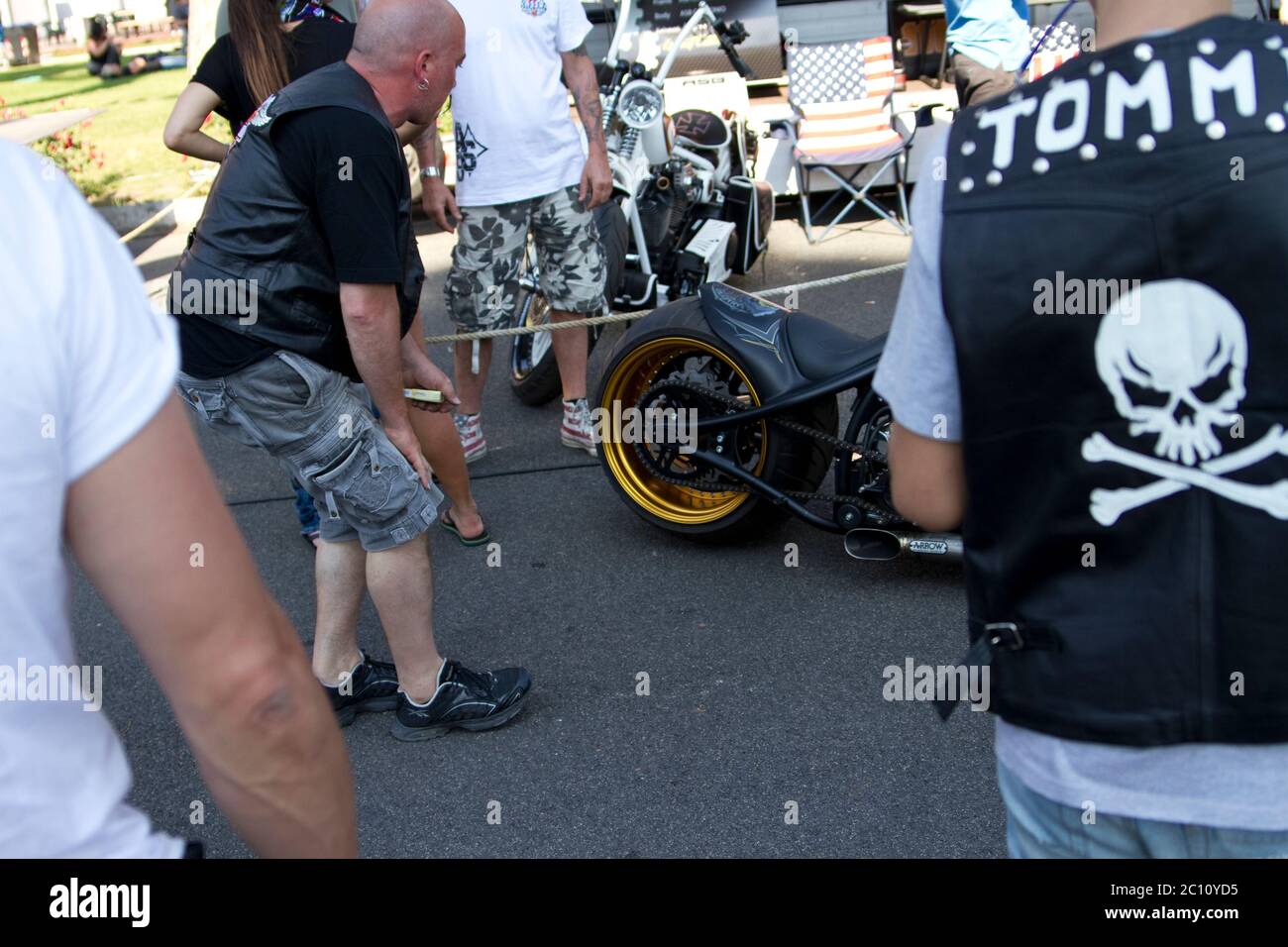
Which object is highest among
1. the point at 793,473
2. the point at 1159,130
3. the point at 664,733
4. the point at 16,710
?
the point at 1159,130

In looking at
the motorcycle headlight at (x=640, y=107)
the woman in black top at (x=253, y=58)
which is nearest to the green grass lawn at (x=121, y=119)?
the motorcycle headlight at (x=640, y=107)

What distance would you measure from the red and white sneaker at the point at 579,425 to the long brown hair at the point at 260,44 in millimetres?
1742

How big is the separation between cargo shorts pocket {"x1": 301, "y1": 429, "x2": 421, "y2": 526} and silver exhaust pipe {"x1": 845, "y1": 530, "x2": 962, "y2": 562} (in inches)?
Result: 51.3

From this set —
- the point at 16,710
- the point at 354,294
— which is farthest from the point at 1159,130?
the point at 354,294

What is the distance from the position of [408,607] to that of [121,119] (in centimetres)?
1512

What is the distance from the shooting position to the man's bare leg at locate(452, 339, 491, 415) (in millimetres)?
5168

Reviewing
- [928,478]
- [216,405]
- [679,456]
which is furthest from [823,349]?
[928,478]

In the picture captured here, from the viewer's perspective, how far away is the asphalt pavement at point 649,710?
3033 mm

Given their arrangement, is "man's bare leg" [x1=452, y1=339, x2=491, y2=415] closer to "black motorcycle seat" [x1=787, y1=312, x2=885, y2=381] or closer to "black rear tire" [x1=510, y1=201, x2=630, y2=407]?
"black rear tire" [x1=510, y1=201, x2=630, y2=407]

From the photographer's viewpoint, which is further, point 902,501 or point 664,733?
point 664,733

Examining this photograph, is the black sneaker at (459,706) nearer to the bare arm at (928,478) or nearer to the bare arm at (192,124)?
the bare arm at (192,124)

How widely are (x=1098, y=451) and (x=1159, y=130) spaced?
1.01ft
